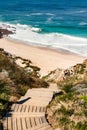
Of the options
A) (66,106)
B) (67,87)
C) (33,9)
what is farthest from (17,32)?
(66,106)

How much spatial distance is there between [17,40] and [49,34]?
21.9 ft

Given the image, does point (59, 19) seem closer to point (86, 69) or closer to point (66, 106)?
point (86, 69)

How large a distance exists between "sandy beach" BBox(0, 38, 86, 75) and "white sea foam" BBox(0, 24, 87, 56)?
2.77m

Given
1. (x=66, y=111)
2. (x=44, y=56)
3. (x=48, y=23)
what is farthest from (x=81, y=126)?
(x=48, y=23)

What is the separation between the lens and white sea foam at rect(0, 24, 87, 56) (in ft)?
181

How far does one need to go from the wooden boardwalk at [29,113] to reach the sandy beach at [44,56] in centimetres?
2113

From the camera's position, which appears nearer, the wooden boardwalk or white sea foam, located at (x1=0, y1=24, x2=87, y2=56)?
the wooden boardwalk

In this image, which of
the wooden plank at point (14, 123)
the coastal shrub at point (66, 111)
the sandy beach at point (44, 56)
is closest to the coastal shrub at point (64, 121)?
the coastal shrub at point (66, 111)

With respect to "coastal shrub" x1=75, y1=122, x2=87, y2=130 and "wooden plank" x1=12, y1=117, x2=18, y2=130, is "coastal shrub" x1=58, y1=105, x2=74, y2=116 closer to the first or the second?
"coastal shrub" x1=75, y1=122, x2=87, y2=130

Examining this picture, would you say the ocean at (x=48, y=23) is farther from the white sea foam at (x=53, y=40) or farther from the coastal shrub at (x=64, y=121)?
the coastal shrub at (x=64, y=121)

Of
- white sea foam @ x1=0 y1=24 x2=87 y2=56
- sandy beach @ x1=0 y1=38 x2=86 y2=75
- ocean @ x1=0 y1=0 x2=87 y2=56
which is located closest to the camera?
sandy beach @ x1=0 y1=38 x2=86 y2=75

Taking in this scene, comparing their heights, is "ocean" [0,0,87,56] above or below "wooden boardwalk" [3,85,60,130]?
below

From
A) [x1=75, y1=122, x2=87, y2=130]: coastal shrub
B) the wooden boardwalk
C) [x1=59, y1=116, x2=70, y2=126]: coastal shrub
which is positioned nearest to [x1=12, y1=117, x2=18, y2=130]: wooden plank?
the wooden boardwalk

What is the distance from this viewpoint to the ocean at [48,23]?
192 ft
